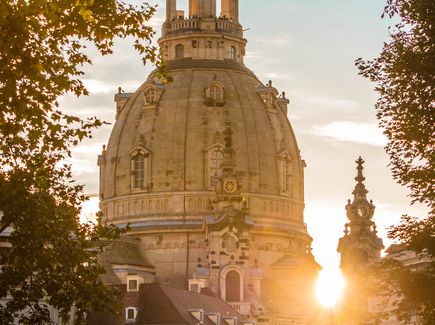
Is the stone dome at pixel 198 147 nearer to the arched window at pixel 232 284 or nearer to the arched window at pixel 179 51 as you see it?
the arched window at pixel 179 51

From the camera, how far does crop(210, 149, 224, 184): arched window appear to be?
4687 inches

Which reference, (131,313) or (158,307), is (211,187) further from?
(131,313)

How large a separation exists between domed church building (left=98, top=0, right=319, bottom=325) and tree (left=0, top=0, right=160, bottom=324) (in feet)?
253

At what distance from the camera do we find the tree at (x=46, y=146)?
29406 millimetres

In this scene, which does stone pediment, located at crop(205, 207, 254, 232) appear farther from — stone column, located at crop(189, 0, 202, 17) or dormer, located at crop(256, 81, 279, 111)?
stone column, located at crop(189, 0, 202, 17)

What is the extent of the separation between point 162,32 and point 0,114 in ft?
333

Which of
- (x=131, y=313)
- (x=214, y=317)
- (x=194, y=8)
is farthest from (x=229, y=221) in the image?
(x=131, y=313)

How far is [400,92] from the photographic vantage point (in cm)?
3547

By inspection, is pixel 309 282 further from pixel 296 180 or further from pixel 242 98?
pixel 242 98

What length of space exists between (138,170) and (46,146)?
89.4m

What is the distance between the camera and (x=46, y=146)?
31781 mm

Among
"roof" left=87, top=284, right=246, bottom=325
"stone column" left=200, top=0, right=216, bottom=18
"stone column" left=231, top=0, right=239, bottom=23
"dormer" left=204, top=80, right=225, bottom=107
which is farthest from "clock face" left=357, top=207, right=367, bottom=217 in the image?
"stone column" left=231, top=0, right=239, bottom=23

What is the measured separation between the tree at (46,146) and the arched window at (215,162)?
271ft

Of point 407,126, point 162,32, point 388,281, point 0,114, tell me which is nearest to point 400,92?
point 407,126
